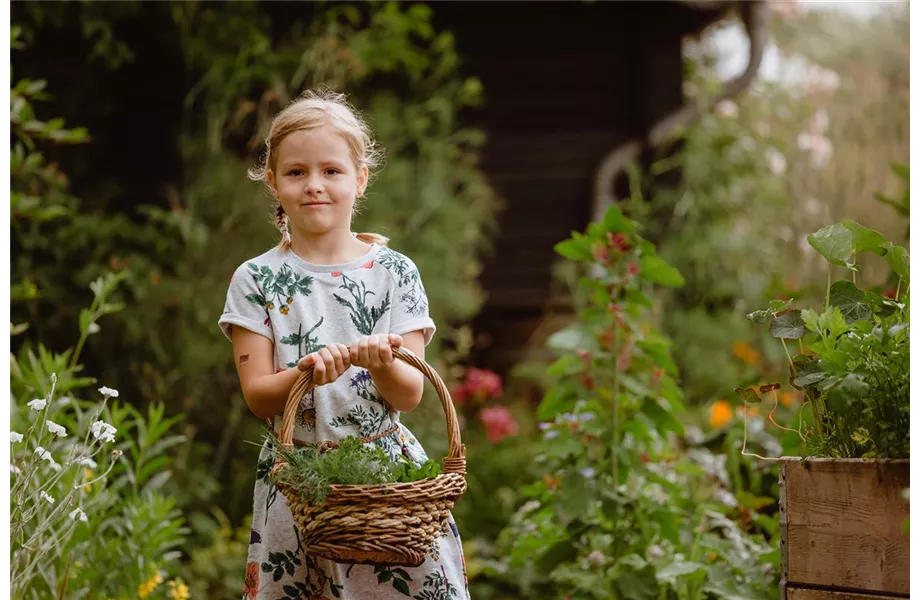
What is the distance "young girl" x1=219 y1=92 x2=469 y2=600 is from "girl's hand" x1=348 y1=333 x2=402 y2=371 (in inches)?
4.8

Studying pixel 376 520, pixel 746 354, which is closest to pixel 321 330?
pixel 376 520

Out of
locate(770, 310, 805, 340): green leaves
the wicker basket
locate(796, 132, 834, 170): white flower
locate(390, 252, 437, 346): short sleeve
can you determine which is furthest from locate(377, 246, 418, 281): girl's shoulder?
locate(796, 132, 834, 170): white flower

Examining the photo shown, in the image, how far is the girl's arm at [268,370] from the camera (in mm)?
1884

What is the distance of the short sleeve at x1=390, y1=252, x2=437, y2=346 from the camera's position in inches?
86.0

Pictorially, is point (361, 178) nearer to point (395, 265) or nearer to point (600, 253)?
point (395, 265)

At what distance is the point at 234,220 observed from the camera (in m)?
4.95

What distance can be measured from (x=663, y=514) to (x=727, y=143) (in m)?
4.92

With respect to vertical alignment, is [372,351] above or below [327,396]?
above

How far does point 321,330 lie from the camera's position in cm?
214

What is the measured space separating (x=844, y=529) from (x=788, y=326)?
45cm

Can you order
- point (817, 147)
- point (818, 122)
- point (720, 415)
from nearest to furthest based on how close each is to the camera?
point (720, 415) → point (817, 147) → point (818, 122)

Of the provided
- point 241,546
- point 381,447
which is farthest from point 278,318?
point 241,546

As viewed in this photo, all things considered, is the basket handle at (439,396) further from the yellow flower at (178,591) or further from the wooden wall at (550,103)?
the wooden wall at (550,103)

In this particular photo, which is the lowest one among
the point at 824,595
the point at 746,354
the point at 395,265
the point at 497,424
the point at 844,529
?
the point at 497,424
